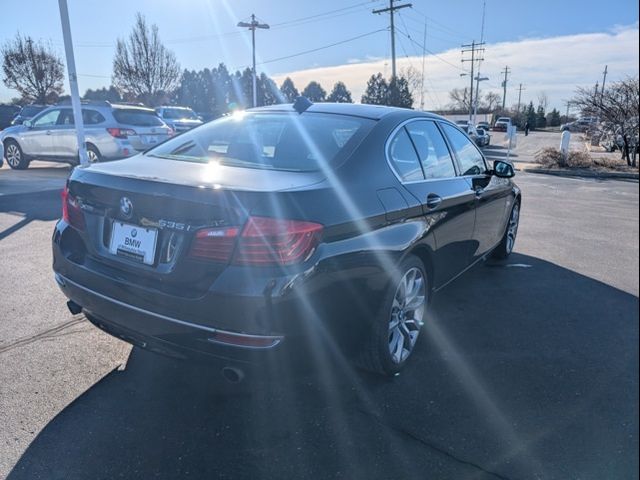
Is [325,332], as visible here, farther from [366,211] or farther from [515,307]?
[515,307]

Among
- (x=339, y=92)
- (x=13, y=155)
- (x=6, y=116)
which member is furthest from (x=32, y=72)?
(x=339, y=92)

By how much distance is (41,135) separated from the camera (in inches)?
484

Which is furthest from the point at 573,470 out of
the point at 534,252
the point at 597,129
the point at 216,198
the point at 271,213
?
the point at 597,129

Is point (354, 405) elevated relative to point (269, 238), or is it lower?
lower

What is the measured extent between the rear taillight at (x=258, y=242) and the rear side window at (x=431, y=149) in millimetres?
1462

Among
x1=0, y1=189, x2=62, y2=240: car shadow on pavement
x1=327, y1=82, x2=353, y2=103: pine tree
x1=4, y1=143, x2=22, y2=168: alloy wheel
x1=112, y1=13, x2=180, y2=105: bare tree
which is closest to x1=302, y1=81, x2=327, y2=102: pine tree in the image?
x1=327, y1=82, x2=353, y2=103: pine tree

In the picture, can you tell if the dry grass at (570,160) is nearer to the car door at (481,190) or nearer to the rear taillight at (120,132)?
the car door at (481,190)

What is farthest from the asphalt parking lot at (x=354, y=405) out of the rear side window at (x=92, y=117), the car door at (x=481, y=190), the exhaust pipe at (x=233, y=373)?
the rear side window at (x=92, y=117)

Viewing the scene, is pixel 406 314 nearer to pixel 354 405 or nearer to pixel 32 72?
pixel 354 405

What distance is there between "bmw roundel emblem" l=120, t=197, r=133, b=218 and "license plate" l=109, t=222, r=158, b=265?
5 centimetres

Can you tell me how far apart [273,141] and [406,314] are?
1.41 m

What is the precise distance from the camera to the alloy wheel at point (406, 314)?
9.69ft

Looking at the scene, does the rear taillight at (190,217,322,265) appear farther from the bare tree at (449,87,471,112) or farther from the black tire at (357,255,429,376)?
the bare tree at (449,87,471,112)

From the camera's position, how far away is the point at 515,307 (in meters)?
4.14
